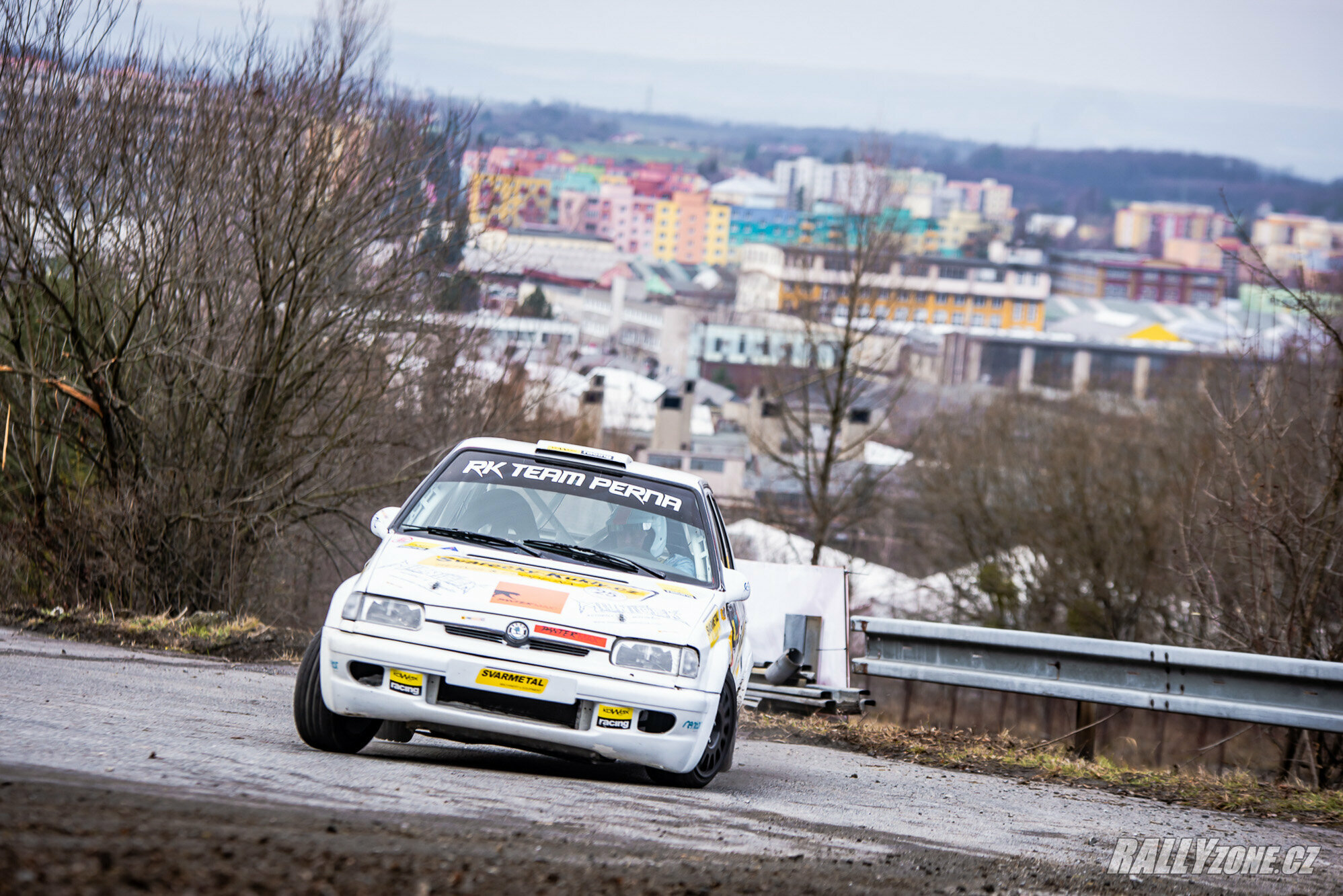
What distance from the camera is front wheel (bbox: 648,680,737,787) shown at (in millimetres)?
6539

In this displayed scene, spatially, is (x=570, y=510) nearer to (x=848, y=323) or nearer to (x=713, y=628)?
(x=713, y=628)

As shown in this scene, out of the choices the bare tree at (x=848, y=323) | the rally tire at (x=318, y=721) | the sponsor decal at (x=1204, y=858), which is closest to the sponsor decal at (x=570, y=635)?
the rally tire at (x=318, y=721)

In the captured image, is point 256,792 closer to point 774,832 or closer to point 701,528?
point 774,832

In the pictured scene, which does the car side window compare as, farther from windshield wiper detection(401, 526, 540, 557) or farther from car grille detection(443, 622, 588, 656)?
car grille detection(443, 622, 588, 656)

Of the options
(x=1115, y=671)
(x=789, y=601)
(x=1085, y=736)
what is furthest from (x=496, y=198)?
(x=1115, y=671)

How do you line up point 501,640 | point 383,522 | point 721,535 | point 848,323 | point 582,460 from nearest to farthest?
point 501,640 < point 383,522 < point 582,460 < point 721,535 < point 848,323

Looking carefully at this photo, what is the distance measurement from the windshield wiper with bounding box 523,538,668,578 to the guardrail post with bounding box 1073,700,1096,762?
4469 mm

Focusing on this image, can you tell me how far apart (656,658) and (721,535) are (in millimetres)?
1880

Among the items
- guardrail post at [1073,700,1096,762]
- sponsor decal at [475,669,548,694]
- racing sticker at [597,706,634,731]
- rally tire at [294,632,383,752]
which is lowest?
guardrail post at [1073,700,1096,762]

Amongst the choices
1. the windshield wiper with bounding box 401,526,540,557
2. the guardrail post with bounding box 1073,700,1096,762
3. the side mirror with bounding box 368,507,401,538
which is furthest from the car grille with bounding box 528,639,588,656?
the guardrail post with bounding box 1073,700,1096,762

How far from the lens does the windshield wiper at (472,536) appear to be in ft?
22.6

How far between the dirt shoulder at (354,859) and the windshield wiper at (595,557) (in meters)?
2.08

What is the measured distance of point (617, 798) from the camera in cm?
595

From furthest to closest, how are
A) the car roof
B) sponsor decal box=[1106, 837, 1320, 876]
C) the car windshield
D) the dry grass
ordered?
the dry grass, the car roof, the car windshield, sponsor decal box=[1106, 837, 1320, 876]
